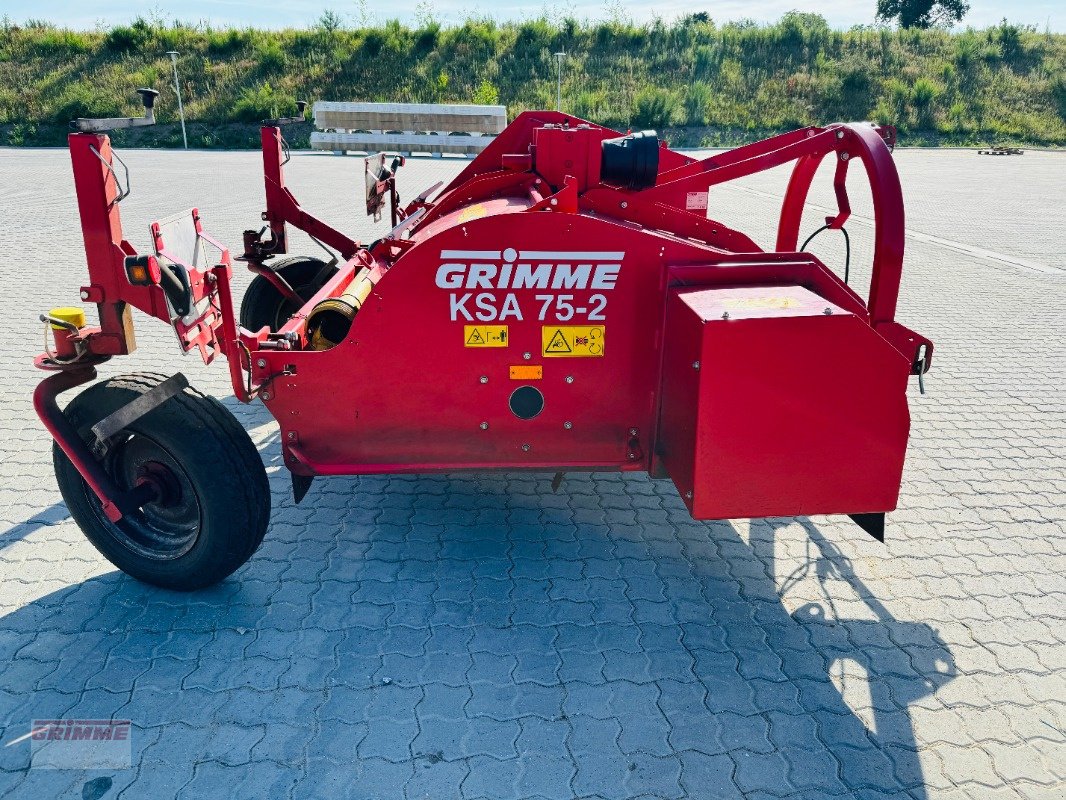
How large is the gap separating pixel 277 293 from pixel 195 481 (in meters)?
2.58

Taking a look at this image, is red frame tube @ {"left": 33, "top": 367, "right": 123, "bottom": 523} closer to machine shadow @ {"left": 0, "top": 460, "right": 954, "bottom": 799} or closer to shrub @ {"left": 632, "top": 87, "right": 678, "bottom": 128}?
machine shadow @ {"left": 0, "top": 460, "right": 954, "bottom": 799}

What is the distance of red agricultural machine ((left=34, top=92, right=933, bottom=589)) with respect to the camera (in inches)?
113

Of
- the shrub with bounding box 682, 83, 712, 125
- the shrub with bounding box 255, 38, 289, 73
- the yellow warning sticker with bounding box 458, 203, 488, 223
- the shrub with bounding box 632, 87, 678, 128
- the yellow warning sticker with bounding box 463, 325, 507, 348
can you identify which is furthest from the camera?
the shrub with bounding box 255, 38, 289, 73

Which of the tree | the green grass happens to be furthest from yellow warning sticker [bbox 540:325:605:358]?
the tree

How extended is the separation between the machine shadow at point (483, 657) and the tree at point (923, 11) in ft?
151

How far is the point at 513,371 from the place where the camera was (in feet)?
10.5

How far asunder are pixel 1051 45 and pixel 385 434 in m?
40.2

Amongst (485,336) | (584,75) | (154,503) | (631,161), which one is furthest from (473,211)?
(584,75)

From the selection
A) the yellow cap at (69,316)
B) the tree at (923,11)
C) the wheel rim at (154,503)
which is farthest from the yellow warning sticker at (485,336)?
the tree at (923,11)

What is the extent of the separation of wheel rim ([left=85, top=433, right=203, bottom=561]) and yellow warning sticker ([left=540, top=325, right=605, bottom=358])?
1475 mm

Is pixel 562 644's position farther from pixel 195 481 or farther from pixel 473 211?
pixel 473 211

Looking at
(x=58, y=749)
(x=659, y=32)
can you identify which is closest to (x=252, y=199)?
(x=58, y=749)

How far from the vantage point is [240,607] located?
3.21 metres

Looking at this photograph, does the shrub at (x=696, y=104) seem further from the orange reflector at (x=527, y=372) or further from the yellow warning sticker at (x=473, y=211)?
the orange reflector at (x=527, y=372)
